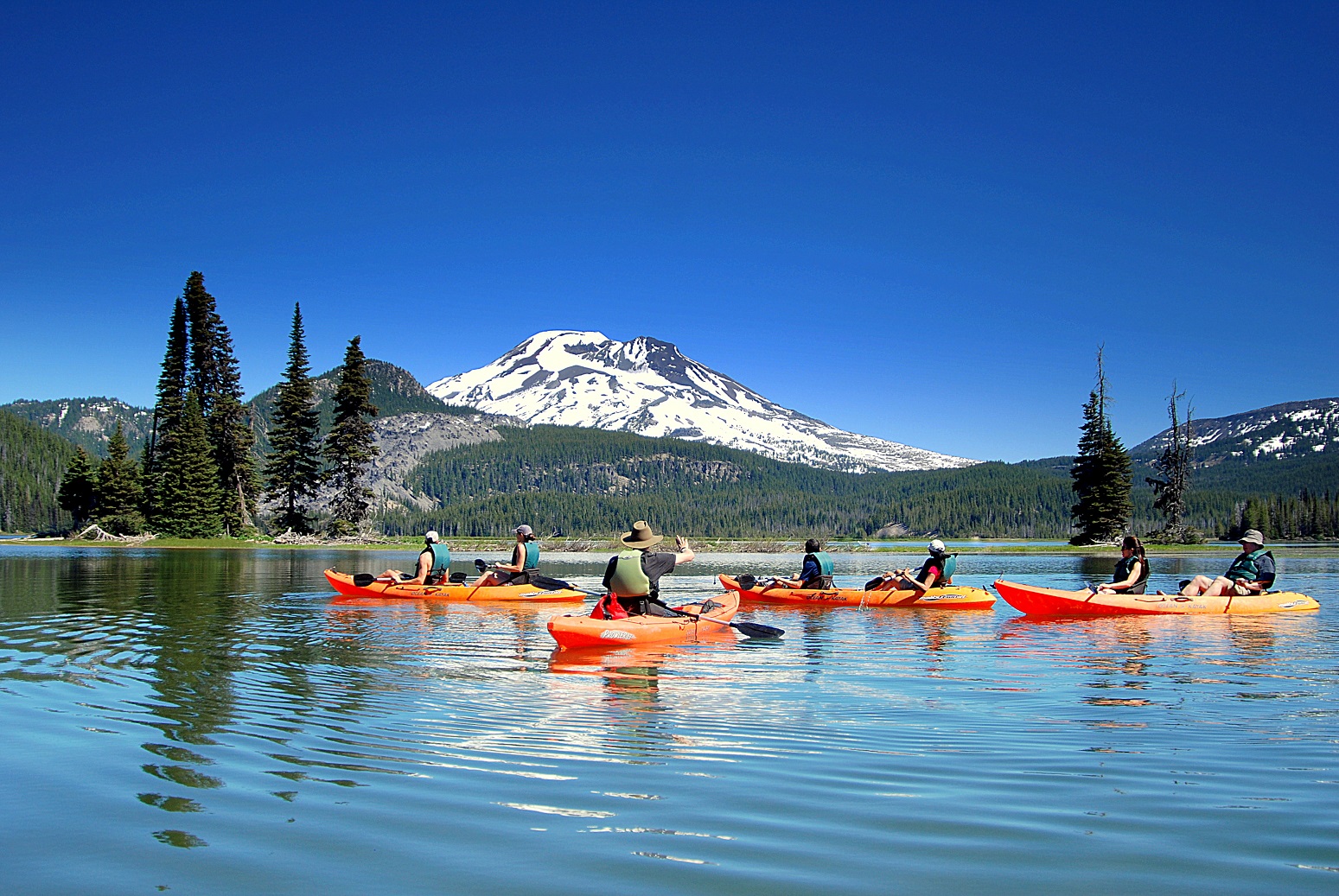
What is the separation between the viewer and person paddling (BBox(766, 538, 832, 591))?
27.7m

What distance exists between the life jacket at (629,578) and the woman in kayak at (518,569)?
1003 cm

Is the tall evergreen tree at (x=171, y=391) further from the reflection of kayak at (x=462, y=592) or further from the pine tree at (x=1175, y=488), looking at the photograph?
the pine tree at (x=1175, y=488)

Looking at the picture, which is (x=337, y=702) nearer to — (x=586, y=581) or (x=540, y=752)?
(x=540, y=752)

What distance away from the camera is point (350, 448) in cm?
8244

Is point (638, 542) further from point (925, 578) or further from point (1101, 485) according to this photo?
point (1101, 485)

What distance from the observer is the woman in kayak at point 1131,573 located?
80.8 feet

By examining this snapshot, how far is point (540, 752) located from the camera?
862 centimetres

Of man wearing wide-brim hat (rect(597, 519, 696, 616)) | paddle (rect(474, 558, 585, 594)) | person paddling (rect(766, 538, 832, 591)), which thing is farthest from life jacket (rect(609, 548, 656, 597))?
person paddling (rect(766, 538, 832, 591))

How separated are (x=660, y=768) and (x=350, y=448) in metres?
79.7

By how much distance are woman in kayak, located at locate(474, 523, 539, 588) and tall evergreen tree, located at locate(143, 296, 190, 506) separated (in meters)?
66.0

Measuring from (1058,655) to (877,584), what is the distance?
11.0 meters

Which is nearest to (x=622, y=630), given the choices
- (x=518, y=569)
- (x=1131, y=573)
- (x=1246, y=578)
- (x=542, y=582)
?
(x=542, y=582)

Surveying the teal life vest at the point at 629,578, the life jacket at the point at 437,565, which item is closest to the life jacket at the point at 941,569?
the teal life vest at the point at 629,578

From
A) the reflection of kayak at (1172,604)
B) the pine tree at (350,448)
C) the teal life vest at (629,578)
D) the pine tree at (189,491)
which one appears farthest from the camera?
the pine tree at (350,448)
